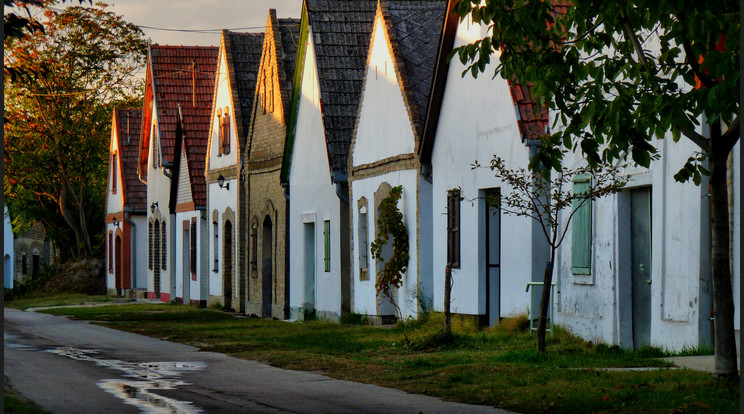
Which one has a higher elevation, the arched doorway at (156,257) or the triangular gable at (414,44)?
the triangular gable at (414,44)

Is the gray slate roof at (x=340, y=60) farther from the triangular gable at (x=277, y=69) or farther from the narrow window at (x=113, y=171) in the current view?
the narrow window at (x=113, y=171)

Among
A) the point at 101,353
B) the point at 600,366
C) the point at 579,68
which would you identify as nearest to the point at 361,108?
the point at 101,353

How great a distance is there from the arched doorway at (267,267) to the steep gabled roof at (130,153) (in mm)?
17672

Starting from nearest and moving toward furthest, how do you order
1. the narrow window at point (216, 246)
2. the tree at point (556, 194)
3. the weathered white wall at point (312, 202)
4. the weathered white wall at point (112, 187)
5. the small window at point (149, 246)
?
1. the tree at point (556, 194)
2. the weathered white wall at point (312, 202)
3. the narrow window at point (216, 246)
4. the small window at point (149, 246)
5. the weathered white wall at point (112, 187)

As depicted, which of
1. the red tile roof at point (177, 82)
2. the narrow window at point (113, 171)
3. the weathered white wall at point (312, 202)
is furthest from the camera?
the narrow window at point (113, 171)

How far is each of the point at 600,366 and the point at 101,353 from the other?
347 inches

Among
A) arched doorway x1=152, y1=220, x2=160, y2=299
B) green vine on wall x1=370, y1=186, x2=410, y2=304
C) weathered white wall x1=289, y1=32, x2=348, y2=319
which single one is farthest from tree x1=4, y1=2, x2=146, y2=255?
green vine on wall x1=370, y1=186, x2=410, y2=304

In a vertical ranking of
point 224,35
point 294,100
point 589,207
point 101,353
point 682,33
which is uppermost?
point 224,35

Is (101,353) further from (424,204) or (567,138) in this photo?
(567,138)

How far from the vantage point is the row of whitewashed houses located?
16062 mm

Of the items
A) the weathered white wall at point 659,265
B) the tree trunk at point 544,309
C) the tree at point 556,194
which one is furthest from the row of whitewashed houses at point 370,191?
the tree trunk at point 544,309

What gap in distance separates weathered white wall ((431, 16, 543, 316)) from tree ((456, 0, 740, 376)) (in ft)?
24.4

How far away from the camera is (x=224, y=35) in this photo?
36.1 m

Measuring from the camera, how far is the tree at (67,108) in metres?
48.3
